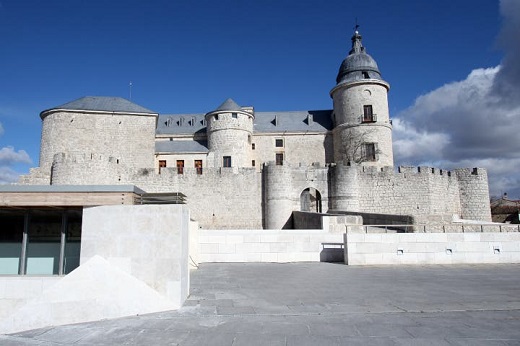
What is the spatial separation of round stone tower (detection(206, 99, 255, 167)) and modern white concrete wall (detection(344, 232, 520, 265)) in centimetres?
2309

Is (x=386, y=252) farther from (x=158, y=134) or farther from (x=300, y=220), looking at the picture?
(x=158, y=134)

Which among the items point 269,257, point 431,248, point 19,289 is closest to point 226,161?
point 269,257

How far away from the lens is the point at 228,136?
32.3 metres

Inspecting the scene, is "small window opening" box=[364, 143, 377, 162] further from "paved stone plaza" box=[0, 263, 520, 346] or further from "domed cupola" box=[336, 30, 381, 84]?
"paved stone plaza" box=[0, 263, 520, 346]

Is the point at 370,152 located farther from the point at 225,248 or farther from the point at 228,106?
the point at 225,248

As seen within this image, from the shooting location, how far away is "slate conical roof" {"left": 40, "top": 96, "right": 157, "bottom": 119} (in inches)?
1242

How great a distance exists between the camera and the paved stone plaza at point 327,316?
4.00 metres

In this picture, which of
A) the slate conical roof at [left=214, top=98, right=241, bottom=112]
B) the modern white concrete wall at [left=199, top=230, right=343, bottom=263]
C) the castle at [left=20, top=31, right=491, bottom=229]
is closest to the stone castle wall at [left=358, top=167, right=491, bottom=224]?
the castle at [left=20, top=31, right=491, bottom=229]

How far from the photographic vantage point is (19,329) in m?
5.00

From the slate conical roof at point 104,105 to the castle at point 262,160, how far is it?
88mm

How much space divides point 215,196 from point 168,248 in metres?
19.9

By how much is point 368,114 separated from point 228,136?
12.9 meters

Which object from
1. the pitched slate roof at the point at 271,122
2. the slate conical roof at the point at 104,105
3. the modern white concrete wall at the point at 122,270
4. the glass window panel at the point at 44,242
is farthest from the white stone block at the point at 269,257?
the pitched slate roof at the point at 271,122

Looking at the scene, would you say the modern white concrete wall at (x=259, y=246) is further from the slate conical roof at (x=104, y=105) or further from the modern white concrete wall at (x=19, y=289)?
the slate conical roof at (x=104, y=105)
